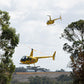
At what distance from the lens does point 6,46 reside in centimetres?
3531

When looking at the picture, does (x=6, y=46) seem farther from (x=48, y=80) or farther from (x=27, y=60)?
(x=48, y=80)

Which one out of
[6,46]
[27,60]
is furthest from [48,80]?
[6,46]

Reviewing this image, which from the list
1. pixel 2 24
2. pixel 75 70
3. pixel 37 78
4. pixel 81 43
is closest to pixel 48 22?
pixel 81 43

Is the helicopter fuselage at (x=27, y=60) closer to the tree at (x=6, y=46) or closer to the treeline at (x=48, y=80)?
the tree at (x=6, y=46)

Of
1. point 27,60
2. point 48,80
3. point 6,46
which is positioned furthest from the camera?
point 48,80

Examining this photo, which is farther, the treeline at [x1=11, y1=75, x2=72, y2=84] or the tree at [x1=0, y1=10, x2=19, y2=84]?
the treeline at [x1=11, y1=75, x2=72, y2=84]

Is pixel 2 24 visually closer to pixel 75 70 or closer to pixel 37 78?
pixel 75 70

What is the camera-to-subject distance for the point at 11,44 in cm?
3550

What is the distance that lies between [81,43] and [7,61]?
2011cm

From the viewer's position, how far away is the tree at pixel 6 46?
33.9m

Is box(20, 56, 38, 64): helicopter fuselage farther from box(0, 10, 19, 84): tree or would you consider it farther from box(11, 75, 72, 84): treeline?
box(11, 75, 72, 84): treeline

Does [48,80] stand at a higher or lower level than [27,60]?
lower

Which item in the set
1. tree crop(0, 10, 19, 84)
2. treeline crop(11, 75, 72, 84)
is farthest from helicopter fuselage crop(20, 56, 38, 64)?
treeline crop(11, 75, 72, 84)

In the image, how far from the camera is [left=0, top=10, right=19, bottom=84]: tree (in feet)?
111
